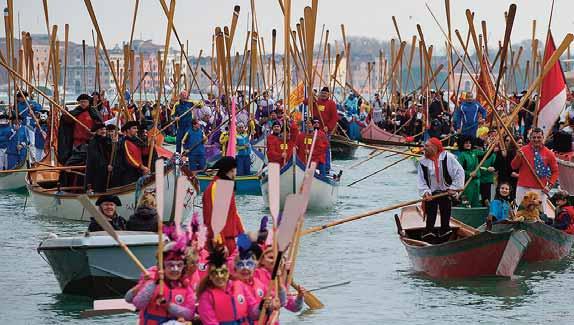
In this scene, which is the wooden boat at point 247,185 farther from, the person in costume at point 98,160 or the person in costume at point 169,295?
the person in costume at point 169,295

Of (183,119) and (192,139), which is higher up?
(183,119)

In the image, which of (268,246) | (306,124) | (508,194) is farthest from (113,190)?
(268,246)

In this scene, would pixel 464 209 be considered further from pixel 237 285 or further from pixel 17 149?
pixel 17 149

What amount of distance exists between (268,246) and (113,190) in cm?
997

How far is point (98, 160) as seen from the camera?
20.2 metres

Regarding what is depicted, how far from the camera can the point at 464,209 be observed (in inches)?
764

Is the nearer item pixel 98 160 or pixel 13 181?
pixel 98 160

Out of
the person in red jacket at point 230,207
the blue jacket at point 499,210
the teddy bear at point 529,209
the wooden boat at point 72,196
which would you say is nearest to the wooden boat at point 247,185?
the wooden boat at point 72,196

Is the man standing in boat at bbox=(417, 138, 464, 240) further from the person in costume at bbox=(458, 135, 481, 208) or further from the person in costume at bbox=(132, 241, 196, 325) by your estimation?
the person in costume at bbox=(132, 241, 196, 325)

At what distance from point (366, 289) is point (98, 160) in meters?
5.17

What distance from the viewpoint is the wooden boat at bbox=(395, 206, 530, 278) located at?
1569 centimetres

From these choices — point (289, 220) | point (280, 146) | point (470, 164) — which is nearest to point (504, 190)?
point (470, 164)

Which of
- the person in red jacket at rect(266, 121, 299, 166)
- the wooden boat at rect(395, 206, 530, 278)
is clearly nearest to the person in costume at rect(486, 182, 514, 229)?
the wooden boat at rect(395, 206, 530, 278)

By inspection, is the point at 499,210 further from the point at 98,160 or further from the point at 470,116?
the point at 470,116
